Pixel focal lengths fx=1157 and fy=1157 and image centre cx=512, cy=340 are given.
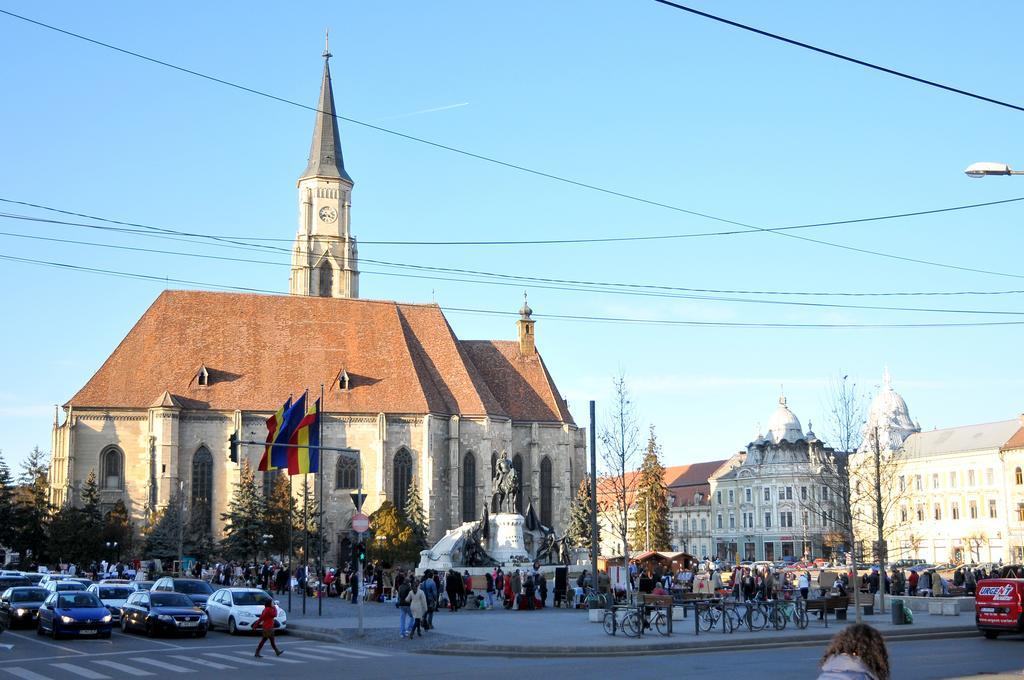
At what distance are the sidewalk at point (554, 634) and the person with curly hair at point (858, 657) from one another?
15844mm

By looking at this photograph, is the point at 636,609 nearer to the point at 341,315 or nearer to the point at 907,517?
the point at 341,315

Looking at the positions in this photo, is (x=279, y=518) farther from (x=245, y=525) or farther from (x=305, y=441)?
(x=305, y=441)

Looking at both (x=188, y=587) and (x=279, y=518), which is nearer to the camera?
(x=188, y=587)

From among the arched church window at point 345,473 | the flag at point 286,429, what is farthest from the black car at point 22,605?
the arched church window at point 345,473

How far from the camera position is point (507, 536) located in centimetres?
4916

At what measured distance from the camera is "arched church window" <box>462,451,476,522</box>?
7250 cm

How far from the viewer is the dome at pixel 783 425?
4144 inches

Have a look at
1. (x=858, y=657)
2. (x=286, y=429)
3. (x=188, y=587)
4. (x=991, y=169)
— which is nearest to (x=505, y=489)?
(x=286, y=429)

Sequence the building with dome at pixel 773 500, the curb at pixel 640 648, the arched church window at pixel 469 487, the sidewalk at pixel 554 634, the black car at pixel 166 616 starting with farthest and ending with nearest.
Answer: the building with dome at pixel 773 500 < the arched church window at pixel 469 487 < the black car at pixel 166 616 < the sidewalk at pixel 554 634 < the curb at pixel 640 648

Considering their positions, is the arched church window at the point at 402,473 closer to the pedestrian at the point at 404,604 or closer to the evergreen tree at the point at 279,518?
the evergreen tree at the point at 279,518

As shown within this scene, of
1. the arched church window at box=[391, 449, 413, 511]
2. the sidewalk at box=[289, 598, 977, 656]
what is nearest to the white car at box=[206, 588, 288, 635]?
the sidewalk at box=[289, 598, 977, 656]

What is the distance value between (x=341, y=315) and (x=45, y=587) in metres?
44.5

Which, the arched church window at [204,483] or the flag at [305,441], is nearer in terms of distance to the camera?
the flag at [305,441]

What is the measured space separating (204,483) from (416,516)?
12.9m
